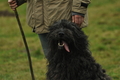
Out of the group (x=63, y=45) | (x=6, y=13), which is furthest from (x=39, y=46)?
(x=6, y=13)

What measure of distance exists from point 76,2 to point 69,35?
75 centimetres

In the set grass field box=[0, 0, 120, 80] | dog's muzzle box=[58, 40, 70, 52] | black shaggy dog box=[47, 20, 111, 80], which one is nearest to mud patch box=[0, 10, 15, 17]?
grass field box=[0, 0, 120, 80]

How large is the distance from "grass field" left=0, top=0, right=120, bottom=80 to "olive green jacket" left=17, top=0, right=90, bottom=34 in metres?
2.64

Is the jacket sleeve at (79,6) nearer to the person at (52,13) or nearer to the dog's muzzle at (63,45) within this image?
the person at (52,13)

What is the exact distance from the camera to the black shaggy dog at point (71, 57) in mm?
5031

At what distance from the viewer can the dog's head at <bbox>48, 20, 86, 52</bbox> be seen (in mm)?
4918

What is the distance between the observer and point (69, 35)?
4.91 m

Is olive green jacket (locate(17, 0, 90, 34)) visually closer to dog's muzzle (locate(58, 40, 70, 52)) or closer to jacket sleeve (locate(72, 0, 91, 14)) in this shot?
jacket sleeve (locate(72, 0, 91, 14))

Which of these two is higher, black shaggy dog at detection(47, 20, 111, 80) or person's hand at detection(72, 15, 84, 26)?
person's hand at detection(72, 15, 84, 26)

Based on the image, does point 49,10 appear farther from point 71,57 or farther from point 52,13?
point 71,57

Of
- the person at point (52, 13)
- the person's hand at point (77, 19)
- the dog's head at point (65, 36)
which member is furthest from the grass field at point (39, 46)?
the dog's head at point (65, 36)

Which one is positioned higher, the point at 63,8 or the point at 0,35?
the point at 63,8

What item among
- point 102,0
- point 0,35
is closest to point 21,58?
point 0,35

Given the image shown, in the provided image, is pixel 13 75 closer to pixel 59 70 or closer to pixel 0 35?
pixel 59 70
